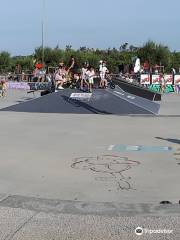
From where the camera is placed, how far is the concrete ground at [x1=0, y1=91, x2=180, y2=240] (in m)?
5.41

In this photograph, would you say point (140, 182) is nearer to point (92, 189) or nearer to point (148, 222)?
point (92, 189)

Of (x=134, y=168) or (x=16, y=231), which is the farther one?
(x=134, y=168)

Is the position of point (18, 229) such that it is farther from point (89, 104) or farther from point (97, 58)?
point (97, 58)

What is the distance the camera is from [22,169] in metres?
8.46

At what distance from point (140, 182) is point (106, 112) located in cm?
1106

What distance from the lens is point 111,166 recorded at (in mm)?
8672

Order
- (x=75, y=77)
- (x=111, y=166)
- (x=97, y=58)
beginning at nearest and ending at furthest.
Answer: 1. (x=111, y=166)
2. (x=75, y=77)
3. (x=97, y=58)

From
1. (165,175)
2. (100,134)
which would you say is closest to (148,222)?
(165,175)

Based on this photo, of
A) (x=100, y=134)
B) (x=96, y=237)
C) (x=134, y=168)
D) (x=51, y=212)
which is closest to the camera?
(x=96, y=237)

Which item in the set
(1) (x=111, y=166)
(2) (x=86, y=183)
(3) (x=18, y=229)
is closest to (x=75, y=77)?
(1) (x=111, y=166)

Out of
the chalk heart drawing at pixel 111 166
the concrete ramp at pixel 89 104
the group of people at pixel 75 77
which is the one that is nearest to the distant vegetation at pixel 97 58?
the group of people at pixel 75 77

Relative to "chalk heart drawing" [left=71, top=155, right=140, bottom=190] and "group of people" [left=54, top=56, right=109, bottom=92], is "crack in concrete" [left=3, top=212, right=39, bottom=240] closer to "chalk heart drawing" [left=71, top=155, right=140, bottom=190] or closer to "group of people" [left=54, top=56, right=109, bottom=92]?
"chalk heart drawing" [left=71, top=155, right=140, bottom=190]

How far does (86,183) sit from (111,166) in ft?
4.04

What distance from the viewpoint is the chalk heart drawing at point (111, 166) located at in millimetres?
7648
